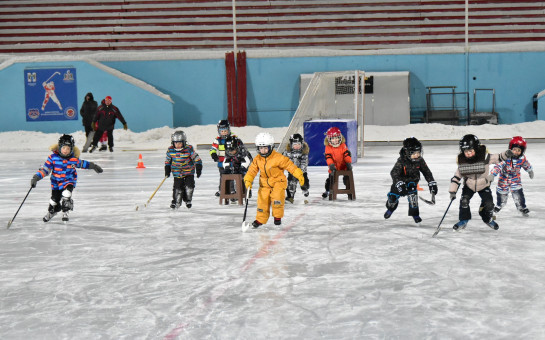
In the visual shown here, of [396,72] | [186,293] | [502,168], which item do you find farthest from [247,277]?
[396,72]

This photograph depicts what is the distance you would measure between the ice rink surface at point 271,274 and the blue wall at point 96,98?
16753 millimetres

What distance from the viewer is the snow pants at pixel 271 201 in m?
8.27

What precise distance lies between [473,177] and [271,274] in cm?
288

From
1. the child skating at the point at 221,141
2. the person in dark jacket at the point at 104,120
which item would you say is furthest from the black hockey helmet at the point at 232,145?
the person in dark jacket at the point at 104,120

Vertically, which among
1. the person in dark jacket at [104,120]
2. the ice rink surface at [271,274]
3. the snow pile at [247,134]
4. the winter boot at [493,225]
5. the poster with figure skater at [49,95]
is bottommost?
the ice rink surface at [271,274]

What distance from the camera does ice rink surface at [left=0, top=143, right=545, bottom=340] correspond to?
4.54 metres

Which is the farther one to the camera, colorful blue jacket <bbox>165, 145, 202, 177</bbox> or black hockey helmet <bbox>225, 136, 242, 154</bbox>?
black hockey helmet <bbox>225, 136, 242, 154</bbox>

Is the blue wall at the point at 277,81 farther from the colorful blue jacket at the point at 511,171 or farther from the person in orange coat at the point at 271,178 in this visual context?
the person in orange coat at the point at 271,178

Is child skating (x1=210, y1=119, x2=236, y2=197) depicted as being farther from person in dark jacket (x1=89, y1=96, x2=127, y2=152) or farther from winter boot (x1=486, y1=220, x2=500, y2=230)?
person in dark jacket (x1=89, y1=96, x2=127, y2=152)

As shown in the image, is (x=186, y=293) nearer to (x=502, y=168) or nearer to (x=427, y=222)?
(x=427, y=222)

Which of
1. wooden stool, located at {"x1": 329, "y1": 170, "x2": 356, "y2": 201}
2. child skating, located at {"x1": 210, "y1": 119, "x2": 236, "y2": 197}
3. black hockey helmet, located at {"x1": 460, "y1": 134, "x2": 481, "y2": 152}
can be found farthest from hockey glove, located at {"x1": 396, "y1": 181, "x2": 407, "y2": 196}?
child skating, located at {"x1": 210, "y1": 119, "x2": 236, "y2": 197}

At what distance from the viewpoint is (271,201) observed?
8391mm

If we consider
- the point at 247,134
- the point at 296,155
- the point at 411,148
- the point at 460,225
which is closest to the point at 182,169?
the point at 296,155

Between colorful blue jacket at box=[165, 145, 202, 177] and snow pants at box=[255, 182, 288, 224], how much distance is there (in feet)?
6.14
